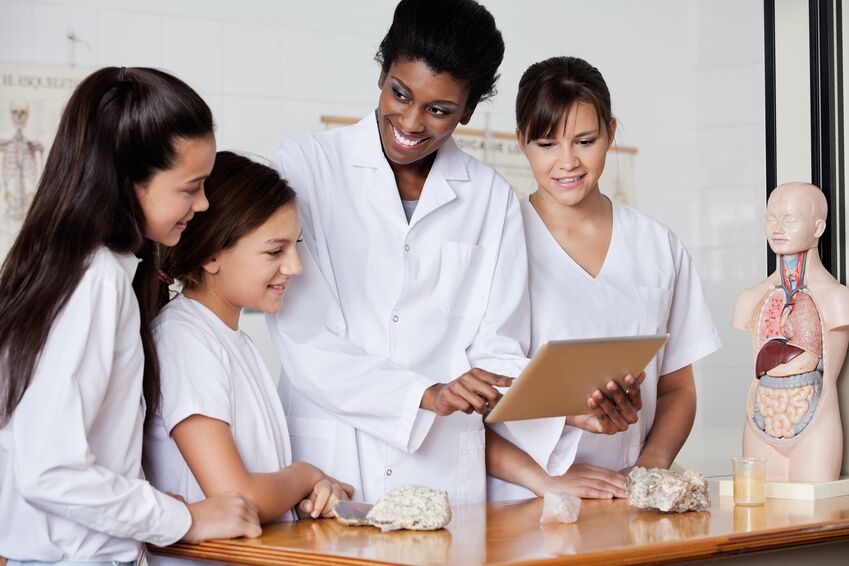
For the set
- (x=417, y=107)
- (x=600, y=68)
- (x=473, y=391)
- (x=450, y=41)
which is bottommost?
(x=473, y=391)

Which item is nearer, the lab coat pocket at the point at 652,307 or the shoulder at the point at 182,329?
the shoulder at the point at 182,329

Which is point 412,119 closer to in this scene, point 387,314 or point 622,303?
point 387,314

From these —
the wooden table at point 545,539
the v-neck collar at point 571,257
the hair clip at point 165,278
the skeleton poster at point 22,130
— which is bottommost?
the wooden table at point 545,539

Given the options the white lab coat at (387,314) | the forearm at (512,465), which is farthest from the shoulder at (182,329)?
the forearm at (512,465)

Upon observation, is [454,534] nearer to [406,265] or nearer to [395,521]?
[395,521]

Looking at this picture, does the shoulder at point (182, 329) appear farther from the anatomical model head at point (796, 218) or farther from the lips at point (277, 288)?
the anatomical model head at point (796, 218)

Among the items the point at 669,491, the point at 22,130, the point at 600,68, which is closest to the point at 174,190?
the point at 669,491

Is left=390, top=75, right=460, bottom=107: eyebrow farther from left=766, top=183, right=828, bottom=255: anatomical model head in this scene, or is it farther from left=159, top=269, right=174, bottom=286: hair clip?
left=766, top=183, right=828, bottom=255: anatomical model head

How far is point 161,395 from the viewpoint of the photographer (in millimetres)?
1718

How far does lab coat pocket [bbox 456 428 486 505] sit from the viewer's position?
2137 millimetres

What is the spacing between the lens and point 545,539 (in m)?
1.61

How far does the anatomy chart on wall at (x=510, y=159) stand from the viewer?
4.74m

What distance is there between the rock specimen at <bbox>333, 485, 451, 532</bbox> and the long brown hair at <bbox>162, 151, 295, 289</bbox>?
0.54 m

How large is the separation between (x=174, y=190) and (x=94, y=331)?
10.3 inches
